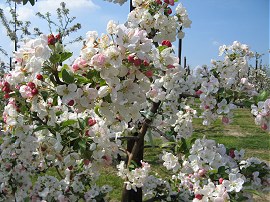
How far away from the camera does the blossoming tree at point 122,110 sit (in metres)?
1.41

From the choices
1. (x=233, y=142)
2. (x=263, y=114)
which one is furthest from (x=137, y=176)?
(x=233, y=142)

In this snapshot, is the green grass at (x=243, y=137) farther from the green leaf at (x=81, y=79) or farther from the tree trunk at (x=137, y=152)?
the green leaf at (x=81, y=79)

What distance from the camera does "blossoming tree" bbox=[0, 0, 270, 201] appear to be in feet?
4.63

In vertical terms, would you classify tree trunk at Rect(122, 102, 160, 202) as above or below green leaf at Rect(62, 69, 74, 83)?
A: below

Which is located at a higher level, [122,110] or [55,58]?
[55,58]

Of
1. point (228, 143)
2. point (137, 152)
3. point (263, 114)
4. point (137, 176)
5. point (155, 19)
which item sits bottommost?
point (137, 176)

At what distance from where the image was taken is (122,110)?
1457 mm

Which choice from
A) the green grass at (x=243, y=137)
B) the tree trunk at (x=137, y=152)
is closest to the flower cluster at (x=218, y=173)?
the tree trunk at (x=137, y=152)

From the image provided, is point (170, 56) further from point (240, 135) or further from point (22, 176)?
point (240, 135)

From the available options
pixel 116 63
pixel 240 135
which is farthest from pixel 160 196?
pixel 240 135

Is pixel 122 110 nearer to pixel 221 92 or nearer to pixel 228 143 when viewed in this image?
pixel 221 92

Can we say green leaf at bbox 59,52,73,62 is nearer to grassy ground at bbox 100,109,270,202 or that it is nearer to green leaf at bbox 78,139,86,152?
green leaf at bbox 78,139,86,152

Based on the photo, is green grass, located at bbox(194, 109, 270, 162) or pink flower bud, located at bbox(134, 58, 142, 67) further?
green grass, located at bbox(194, 109, 270, 162)

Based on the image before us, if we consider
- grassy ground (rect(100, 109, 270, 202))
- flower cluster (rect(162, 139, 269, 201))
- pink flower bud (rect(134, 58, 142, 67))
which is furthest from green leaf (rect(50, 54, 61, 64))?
grassy ground (rect(100, 109, 270, 202))
